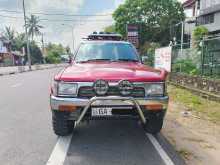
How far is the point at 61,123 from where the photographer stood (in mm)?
5488

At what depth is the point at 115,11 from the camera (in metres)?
52.0

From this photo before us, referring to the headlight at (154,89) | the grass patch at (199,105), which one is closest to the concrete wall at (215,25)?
the grass patch at (199,105)

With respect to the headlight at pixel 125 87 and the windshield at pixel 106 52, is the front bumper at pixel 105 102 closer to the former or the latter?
the headlight at pixel 125 87

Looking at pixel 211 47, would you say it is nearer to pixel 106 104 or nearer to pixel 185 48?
pixel 185 48

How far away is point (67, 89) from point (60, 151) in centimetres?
96

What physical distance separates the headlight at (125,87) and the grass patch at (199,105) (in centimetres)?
344

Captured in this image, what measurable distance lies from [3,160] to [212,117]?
208 inches

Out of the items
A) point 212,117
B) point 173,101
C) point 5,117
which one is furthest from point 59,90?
point 173,101

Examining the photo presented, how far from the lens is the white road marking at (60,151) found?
15.0 ft

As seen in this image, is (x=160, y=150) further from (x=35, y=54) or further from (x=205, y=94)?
(x=35, y=54)

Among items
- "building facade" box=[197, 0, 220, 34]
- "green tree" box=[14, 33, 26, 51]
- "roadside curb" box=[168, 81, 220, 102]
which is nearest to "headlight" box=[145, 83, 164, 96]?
"roadside curb" box=[168, 81, 220, 102]

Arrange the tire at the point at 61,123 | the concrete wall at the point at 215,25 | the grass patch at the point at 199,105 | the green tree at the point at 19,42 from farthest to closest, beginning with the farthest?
the green tree at the point at 19,42
the concrete wall at the point at 215,25
the grass patch at the point at 199,105
the tire at the point at 61,123

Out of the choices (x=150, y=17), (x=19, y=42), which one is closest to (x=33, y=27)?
(x=19, y=42)

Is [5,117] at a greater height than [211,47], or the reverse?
[211,47]
